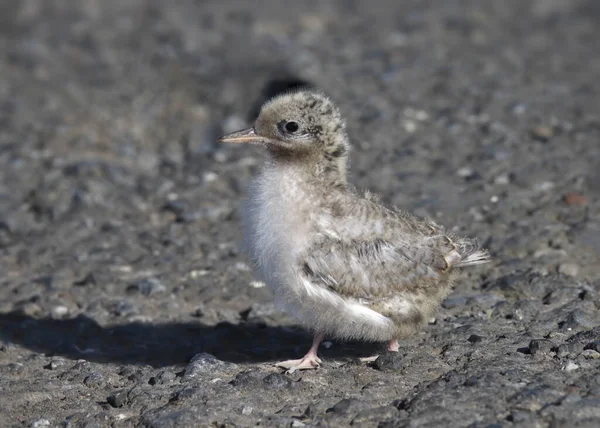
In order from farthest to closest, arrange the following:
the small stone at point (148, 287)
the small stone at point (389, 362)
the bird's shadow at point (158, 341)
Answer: the small stone at point (148, 287), the bird's shadow at point (158, 341), the small stone at point (389, 362)

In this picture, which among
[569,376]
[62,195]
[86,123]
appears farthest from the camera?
[86,123]

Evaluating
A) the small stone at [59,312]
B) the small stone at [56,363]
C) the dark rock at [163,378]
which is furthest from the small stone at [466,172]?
the small stone at [56,363]

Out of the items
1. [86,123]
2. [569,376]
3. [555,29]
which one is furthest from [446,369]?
[555,29]

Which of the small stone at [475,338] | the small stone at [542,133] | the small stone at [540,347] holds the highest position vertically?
the small stone at [542,133]

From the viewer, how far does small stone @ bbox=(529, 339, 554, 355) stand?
207 inches

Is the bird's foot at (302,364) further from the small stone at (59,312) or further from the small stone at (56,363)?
the small stone at (59,312)

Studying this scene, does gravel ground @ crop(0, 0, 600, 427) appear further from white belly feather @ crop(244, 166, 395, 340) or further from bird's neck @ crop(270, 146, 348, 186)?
bird's neck @ crop(270, 146, 348, 186)

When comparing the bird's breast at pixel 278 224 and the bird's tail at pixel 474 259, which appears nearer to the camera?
the bird's breast at pixel 278 224

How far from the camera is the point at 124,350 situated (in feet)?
19.6

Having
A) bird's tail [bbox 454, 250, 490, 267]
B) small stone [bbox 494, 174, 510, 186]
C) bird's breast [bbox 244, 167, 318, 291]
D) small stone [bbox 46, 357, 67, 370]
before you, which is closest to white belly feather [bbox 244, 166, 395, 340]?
bird's breast [bbox 244, 167, 318, 291]

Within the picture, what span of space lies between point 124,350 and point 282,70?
4.87m

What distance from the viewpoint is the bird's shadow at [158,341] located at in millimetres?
5801

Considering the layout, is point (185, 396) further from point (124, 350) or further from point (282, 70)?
point (282, 70)

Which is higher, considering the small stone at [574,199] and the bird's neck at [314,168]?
the small stone at [574,199]
